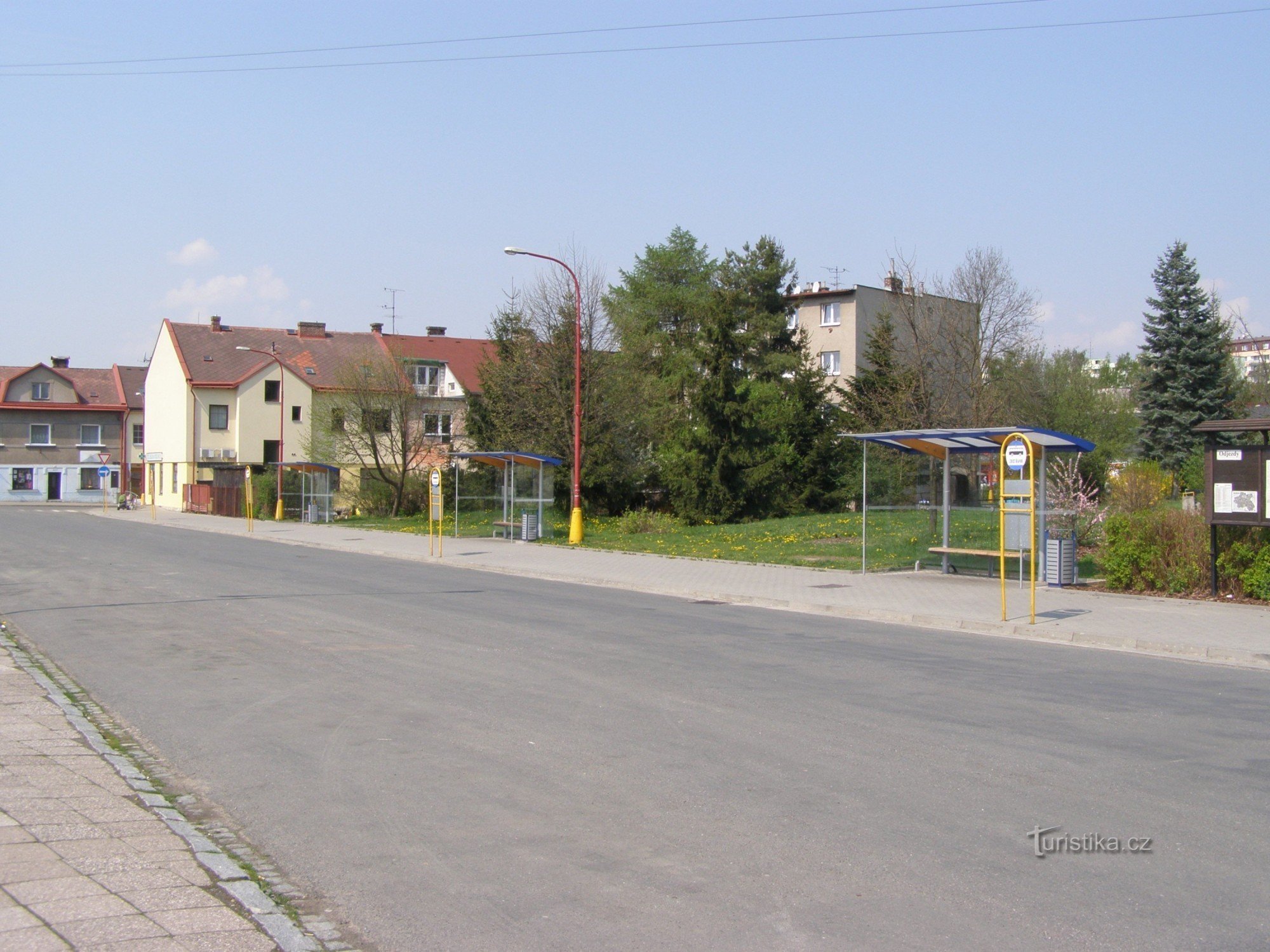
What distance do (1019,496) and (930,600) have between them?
2925 mm

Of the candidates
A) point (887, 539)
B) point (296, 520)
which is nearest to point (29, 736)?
point (887, 539)

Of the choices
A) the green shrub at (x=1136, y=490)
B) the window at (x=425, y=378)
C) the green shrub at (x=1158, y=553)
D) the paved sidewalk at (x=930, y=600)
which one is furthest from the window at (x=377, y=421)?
the green shrub at (x=1158, y=553)

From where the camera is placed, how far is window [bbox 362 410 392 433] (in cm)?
4484

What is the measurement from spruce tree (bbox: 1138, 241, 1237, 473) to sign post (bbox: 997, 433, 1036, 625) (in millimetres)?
27282

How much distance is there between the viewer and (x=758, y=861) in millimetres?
5055

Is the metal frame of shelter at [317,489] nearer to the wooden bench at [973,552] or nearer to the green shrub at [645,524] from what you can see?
the green shrub at [645,524]

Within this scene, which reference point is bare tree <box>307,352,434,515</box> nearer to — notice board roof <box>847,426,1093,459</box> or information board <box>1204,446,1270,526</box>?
notice board roof <box>847,426,1093,459</box>

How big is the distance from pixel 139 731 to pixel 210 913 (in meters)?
3.87

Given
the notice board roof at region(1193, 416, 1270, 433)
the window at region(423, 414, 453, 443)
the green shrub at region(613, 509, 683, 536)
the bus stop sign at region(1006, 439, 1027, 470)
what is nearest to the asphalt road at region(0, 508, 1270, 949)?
the bus stop sign at region(1006, 439, 1027, 470)

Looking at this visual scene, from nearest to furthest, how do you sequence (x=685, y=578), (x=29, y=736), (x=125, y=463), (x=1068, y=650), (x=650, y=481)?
(x=29, y=736) < (x=1068, y=650) < (x=685, y=578) < (x=650, y=481) < (x=125, y=463)

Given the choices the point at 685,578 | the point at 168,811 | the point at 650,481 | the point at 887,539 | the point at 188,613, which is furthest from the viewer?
the point at 650,481

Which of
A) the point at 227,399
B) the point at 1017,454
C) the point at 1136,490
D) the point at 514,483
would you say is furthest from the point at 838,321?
the point at 1017,454

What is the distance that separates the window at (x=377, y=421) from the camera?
4484cm

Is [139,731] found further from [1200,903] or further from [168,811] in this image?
[1200,903]
